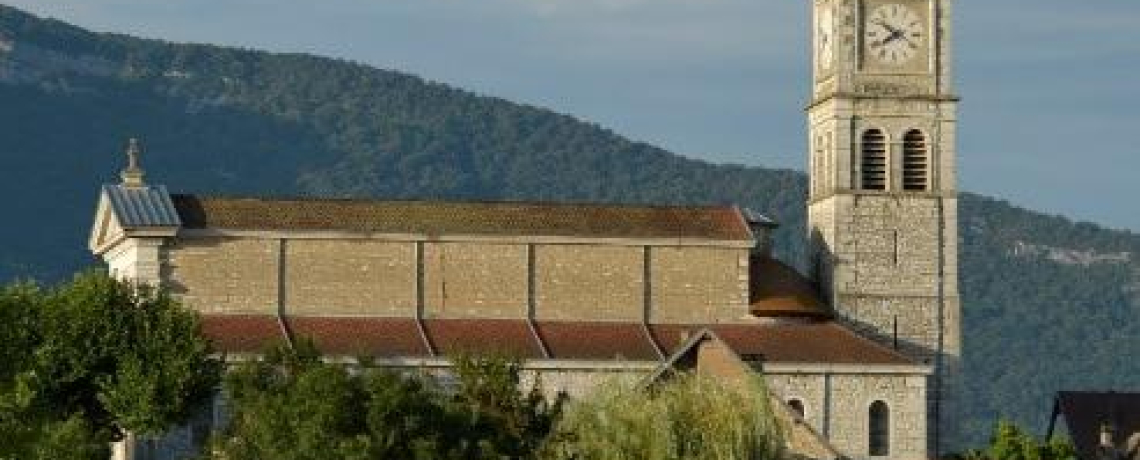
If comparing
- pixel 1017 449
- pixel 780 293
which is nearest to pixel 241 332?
pixel 780 293

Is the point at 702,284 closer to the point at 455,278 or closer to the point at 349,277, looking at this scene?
the point at 455,278

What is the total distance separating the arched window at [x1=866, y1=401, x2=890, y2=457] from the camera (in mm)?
108125

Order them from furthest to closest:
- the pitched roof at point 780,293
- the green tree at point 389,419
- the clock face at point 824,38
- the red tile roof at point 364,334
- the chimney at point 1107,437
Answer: the clock face at point 824,38 → the pitched roof at point 780,293 → the red tile roof at point 364,334 → the chimney at point 1107,437 → the green tree at point 389,419

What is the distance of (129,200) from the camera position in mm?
108500

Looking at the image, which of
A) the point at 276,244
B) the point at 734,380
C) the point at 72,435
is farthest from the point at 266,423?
the point at 276,244

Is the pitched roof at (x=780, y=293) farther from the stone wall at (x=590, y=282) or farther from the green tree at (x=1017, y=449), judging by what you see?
the green tree at (x=1017, y=449)

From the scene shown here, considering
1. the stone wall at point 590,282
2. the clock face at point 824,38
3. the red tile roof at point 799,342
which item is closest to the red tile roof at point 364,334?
the stone wall at point 590,282

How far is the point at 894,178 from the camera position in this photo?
113m

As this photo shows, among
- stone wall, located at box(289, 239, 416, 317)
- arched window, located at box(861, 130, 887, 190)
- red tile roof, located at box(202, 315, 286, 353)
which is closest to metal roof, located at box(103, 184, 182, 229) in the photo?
red tile roof, located at box(202, 315, 286, 353)

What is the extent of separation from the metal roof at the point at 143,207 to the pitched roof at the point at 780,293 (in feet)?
53.1

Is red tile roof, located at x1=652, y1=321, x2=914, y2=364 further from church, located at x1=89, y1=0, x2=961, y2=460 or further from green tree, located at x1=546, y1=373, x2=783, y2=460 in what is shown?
green tree, located at x1=546, y1=373, x2=783, y2=460

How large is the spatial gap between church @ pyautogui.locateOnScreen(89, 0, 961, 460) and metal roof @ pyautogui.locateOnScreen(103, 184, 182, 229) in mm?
71

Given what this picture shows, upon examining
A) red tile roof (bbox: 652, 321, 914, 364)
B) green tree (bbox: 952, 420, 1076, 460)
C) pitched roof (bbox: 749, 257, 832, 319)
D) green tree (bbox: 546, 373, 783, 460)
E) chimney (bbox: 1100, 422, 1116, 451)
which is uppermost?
pitched roof (bbox: 749, 257, 832, 319)

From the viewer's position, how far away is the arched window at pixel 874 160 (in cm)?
11319
